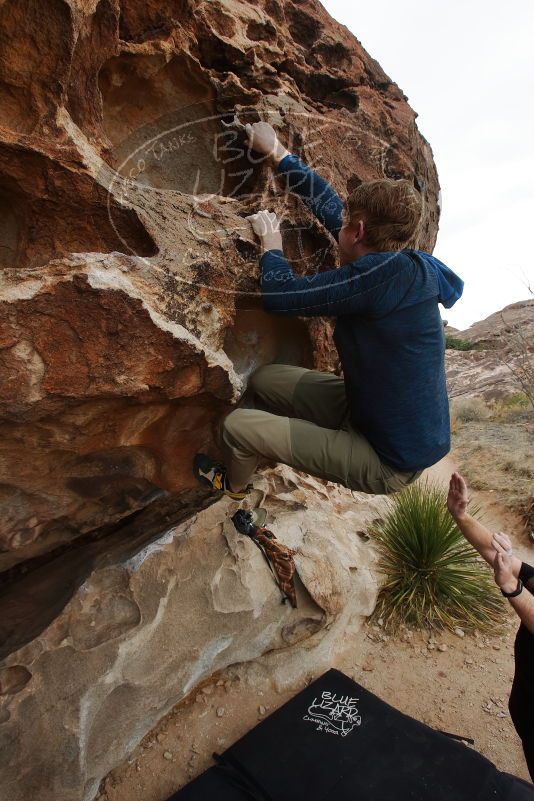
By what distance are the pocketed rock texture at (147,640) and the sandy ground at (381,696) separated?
31 centimetres

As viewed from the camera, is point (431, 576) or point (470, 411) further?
point (470, 411)

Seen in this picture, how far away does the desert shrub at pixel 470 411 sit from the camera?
1103cm

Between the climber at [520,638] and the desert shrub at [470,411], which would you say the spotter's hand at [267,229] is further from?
the desert shrub at [470,411]

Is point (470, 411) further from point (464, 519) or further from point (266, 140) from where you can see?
point (266, 140)

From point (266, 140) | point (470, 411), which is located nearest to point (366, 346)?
point (266, 140)

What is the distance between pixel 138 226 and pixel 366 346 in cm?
124

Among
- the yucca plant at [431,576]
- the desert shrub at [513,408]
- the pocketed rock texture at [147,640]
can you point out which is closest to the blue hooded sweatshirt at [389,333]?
the pocketed rock texture at [147,640]

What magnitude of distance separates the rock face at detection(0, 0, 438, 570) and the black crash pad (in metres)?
1.62

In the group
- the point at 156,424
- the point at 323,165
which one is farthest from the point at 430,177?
the point at 156,424

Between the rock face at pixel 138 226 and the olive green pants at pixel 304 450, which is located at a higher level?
the rock face at pixel 138 226

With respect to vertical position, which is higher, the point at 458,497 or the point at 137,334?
the point at 137,334

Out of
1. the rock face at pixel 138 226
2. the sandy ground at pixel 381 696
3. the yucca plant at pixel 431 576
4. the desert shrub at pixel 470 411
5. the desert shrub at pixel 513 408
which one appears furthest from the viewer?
the desert shrub at pixel 470 411

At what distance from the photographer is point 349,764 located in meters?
3.00

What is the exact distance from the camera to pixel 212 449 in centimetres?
334
